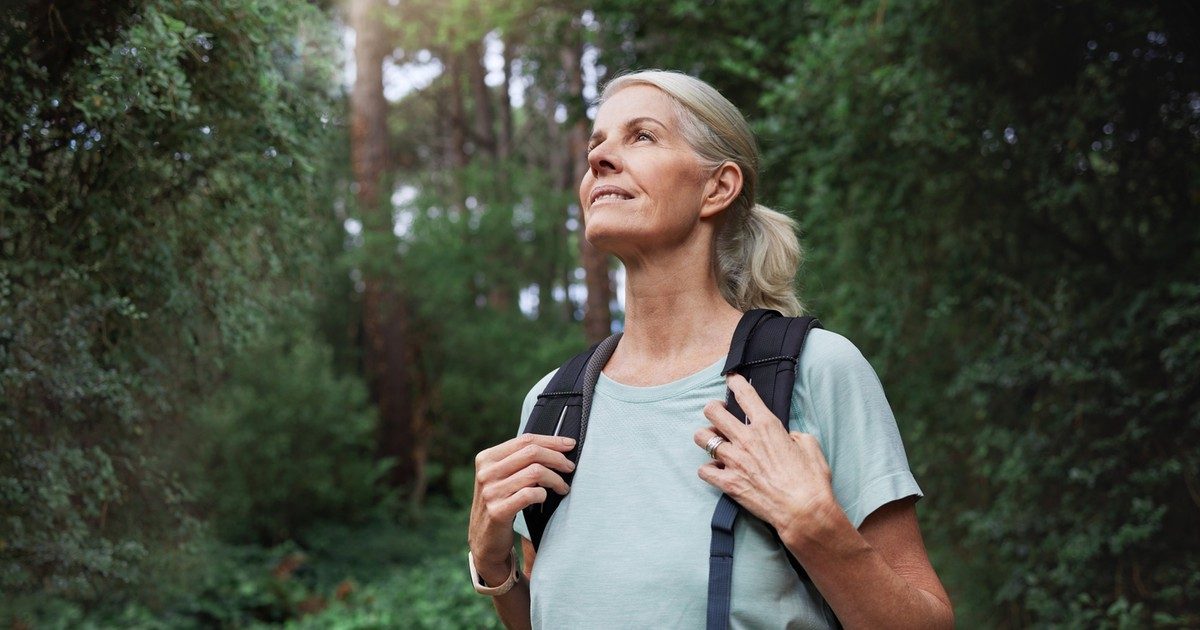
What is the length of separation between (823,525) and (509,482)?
2.00ft

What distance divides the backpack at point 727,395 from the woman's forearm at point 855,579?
118mm

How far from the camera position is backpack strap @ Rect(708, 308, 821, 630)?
1.87 metres

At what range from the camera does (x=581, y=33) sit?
10.7 meters

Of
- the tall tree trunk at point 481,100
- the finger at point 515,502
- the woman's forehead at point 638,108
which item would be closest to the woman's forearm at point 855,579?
the finger at point 515,502

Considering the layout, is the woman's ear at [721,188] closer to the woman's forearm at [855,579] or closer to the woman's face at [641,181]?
the woman's face at [641,181]

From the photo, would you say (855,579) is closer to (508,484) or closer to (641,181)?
(508,484)

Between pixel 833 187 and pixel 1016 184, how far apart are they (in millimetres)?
1481

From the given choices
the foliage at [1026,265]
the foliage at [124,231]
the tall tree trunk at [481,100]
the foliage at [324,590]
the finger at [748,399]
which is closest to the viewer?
the finger at [748,399]

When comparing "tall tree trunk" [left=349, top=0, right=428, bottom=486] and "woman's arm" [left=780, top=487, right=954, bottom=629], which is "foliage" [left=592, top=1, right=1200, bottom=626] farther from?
"tall tree trunk" [left=349, top=0, right=428, bottom=486]

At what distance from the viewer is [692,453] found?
6.76 feet

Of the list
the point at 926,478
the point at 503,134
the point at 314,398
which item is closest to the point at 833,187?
the point at 926,478

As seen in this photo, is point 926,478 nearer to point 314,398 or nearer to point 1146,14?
point 1146,14

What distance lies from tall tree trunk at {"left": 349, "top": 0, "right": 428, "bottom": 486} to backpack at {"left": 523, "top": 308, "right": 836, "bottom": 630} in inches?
595

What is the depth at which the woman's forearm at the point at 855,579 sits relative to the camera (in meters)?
1.81
